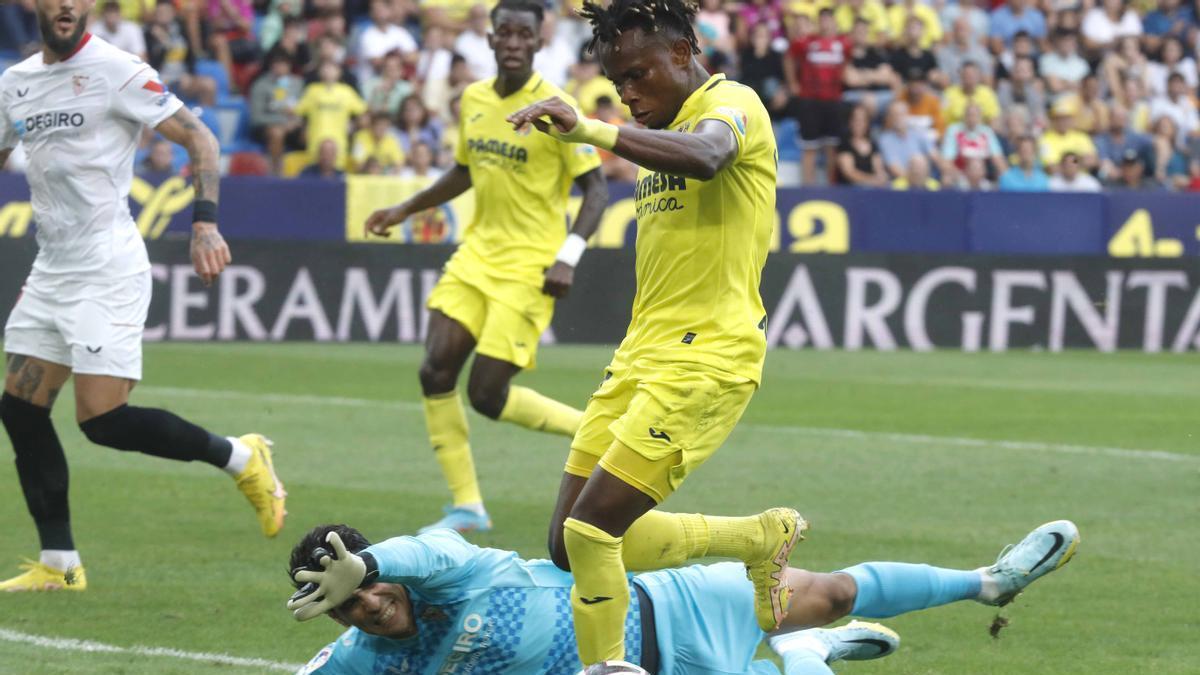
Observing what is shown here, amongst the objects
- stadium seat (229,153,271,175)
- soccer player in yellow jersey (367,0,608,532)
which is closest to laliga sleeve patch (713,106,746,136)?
soccer player in yellow jersey (367,0,608,532)

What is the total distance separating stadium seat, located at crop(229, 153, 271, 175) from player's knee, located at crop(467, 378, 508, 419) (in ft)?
36.4

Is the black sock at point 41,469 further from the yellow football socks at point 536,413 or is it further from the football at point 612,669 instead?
the football at point 612,669

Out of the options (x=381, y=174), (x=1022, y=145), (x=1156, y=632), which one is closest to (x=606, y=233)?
(x=381, y=174)

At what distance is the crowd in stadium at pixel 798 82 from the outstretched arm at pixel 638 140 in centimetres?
1461

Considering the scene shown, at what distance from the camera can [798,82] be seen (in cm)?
2211

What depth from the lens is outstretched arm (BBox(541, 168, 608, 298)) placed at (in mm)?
8742

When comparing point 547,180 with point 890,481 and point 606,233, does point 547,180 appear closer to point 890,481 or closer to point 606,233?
point 890,481

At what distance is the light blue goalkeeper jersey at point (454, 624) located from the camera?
5.12 m

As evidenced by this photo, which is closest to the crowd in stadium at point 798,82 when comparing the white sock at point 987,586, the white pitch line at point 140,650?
the white pitch line at point 140,650

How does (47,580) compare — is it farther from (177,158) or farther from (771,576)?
(177,158)

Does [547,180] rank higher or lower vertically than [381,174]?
higher

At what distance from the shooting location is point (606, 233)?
18.7 m

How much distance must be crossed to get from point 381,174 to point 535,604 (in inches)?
588

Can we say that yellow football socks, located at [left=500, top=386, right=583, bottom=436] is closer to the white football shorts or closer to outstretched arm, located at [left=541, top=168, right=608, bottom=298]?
outstretched arm, located at [left=541, top=168, right=608, bottom=298]
